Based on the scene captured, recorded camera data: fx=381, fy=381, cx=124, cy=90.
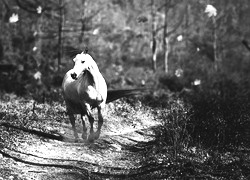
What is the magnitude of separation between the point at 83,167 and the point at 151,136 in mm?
2876

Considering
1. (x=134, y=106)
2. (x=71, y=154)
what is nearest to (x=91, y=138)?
(x=71, y=154)

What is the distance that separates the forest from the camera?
22.7 ft

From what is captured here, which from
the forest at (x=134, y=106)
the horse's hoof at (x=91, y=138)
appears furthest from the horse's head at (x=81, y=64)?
the horse's hoof at (x=91, y=138)

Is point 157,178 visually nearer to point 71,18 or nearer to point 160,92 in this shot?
point 160,92

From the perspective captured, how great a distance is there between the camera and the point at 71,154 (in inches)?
305

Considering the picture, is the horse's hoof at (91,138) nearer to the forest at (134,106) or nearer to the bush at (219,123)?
the forest at (134,106)

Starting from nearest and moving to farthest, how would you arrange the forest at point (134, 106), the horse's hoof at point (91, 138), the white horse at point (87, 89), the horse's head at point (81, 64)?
the forest at point (134, 106)
the horse's head at point (81, 64)
the white horse at point (87, 89)
the horse's hoof at point (91, 138)

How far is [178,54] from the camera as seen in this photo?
86.3ft

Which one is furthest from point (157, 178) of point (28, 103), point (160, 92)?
point (160, 92)

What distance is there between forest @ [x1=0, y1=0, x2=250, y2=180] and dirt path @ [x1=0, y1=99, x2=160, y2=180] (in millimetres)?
20

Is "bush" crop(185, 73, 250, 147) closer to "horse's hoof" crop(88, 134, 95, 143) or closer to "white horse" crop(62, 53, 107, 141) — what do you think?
"white horse" crop(62, 53, 107, 141)

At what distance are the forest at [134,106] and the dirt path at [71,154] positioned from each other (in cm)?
2

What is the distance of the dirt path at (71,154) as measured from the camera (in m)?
6.59

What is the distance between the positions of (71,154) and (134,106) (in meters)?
5.45
